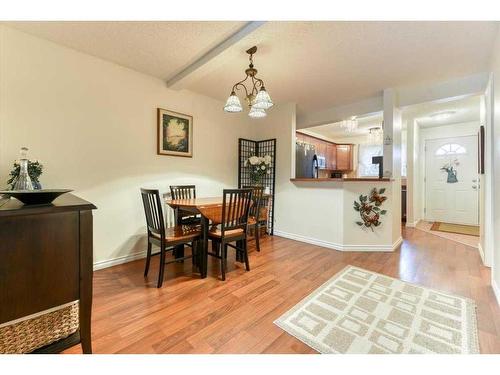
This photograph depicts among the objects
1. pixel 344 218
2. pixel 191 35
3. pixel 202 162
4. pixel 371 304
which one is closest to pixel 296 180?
pixel 344 218

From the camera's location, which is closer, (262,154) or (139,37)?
(139,37)

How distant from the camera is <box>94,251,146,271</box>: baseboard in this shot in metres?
2.55

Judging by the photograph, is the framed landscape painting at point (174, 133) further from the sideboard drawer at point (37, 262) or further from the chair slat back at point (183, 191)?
the sideboard drawer at point (37, 262)

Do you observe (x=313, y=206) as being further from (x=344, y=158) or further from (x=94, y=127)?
(x=344, y=158)

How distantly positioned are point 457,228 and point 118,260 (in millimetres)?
6262

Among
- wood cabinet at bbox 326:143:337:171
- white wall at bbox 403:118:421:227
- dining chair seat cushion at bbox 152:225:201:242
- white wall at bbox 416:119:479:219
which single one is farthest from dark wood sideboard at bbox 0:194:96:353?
white wall at bbox 416:119:479:219

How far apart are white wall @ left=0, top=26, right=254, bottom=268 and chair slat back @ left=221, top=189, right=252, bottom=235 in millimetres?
1263

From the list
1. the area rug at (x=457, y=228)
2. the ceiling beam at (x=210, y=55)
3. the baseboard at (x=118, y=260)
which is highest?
the ceiling beam at (x=210, y=55)

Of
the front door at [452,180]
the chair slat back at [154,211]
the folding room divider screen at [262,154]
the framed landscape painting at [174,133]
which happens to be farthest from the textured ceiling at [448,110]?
the chair slat back at [154,211]

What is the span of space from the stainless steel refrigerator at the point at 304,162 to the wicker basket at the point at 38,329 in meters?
3.67

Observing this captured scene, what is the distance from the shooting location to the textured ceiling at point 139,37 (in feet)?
6.45

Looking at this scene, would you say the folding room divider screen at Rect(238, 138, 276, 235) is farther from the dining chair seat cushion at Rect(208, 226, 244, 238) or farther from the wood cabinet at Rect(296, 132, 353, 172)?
the wood cabinet at Rect(296, 132, 353, 172)

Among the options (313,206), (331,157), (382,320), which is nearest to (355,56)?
(313,206)

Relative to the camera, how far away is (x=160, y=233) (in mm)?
2148
